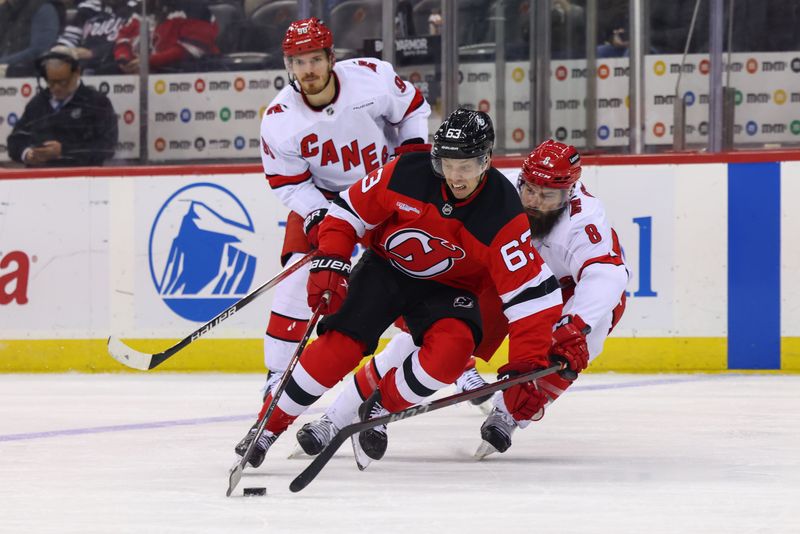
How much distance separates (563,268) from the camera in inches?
157

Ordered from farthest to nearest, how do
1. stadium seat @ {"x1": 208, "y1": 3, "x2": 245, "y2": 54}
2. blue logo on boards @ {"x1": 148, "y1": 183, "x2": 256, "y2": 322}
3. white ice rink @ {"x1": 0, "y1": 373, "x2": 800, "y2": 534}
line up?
stadium seat @ {"x1": 208, "y1": 3, "x2": 245, "y2": 54}
blue logo on boards @ {"x1": 148, "y1": 183, "x2": 256, "y2": 322}
white ice rink @ {"x1": 0, "y1": 373, "x2": 800, "y2": 534}

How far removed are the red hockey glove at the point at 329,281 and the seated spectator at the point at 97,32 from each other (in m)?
3.53

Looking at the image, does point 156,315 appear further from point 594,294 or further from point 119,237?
point 594,294

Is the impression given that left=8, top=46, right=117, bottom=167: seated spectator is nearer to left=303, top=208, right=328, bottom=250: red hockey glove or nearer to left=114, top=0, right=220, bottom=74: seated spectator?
left=114, top=0, right=220, bottom=74: seated spectator

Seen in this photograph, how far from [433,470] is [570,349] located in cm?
46

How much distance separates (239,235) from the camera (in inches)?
241

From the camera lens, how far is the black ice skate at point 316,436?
3.47 metres

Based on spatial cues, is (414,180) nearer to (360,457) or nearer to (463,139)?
(463,139)

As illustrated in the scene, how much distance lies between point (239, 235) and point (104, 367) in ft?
2.74

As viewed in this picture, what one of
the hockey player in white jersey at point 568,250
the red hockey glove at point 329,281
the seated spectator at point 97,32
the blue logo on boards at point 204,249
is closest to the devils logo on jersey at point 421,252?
the red hockey glove at point 329,281

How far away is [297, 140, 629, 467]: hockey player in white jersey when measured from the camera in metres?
3.70

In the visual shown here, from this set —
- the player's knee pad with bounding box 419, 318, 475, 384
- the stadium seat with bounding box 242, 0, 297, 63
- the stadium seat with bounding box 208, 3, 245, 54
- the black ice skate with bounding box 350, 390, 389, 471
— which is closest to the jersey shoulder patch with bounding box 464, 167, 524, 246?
the player's knee pad with bounding box 419, 318, 475, 384

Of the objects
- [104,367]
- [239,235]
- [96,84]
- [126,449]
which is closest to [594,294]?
[126,449]

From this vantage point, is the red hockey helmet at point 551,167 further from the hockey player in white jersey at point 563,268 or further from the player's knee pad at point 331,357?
the player's knee pad at point 331,357
